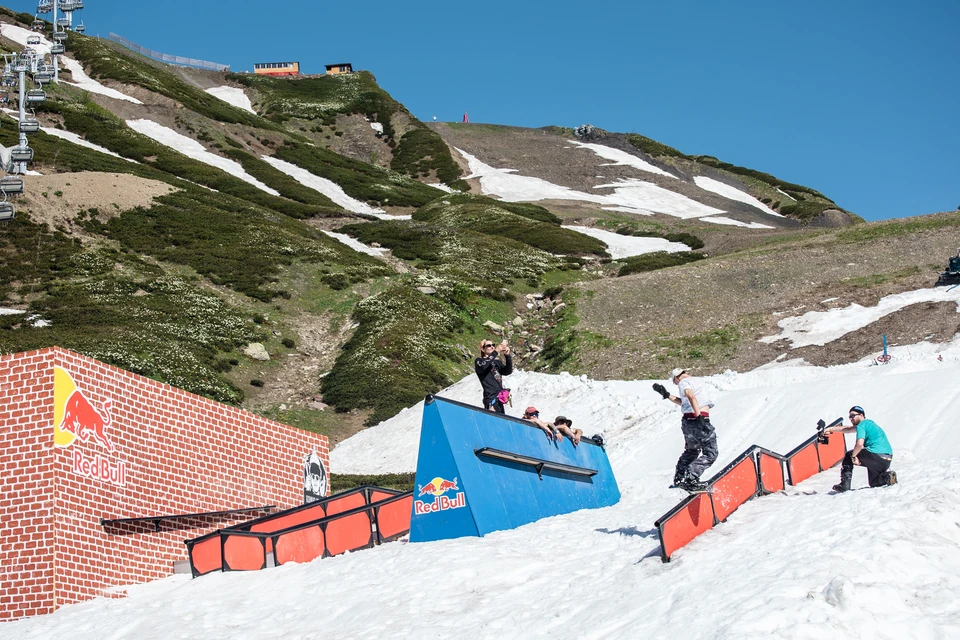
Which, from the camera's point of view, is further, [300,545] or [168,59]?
[168,59]

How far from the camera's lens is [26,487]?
1326 cm

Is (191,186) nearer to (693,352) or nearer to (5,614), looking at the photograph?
(693,352)

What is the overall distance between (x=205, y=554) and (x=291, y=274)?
129ft

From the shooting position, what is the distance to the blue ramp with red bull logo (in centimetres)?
1291

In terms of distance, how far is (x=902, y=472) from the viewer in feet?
43.3

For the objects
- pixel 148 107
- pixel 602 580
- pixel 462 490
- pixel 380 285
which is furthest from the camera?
pixel 148 107

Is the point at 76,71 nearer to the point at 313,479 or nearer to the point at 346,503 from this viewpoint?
the point at 313,479

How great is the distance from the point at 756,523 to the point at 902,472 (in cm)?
304

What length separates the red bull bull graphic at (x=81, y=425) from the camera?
13.4m

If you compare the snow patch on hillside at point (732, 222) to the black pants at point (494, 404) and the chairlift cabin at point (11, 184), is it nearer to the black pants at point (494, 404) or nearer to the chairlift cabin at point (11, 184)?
the chairlift cabin at point (11, 184)

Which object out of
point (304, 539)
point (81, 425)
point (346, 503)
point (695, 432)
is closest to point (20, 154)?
point (81, 425)

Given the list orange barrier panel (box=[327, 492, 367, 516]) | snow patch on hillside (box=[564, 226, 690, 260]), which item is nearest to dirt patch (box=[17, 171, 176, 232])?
snow patch on hillside (box=[564, 226, 690, 260])

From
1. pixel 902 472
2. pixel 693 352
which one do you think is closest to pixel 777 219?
pixel 693 352

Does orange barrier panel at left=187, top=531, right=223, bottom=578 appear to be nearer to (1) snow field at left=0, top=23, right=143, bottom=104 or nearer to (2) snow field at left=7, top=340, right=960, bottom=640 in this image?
(2) snow field at left=7, top=340, right=960, bottom=640
